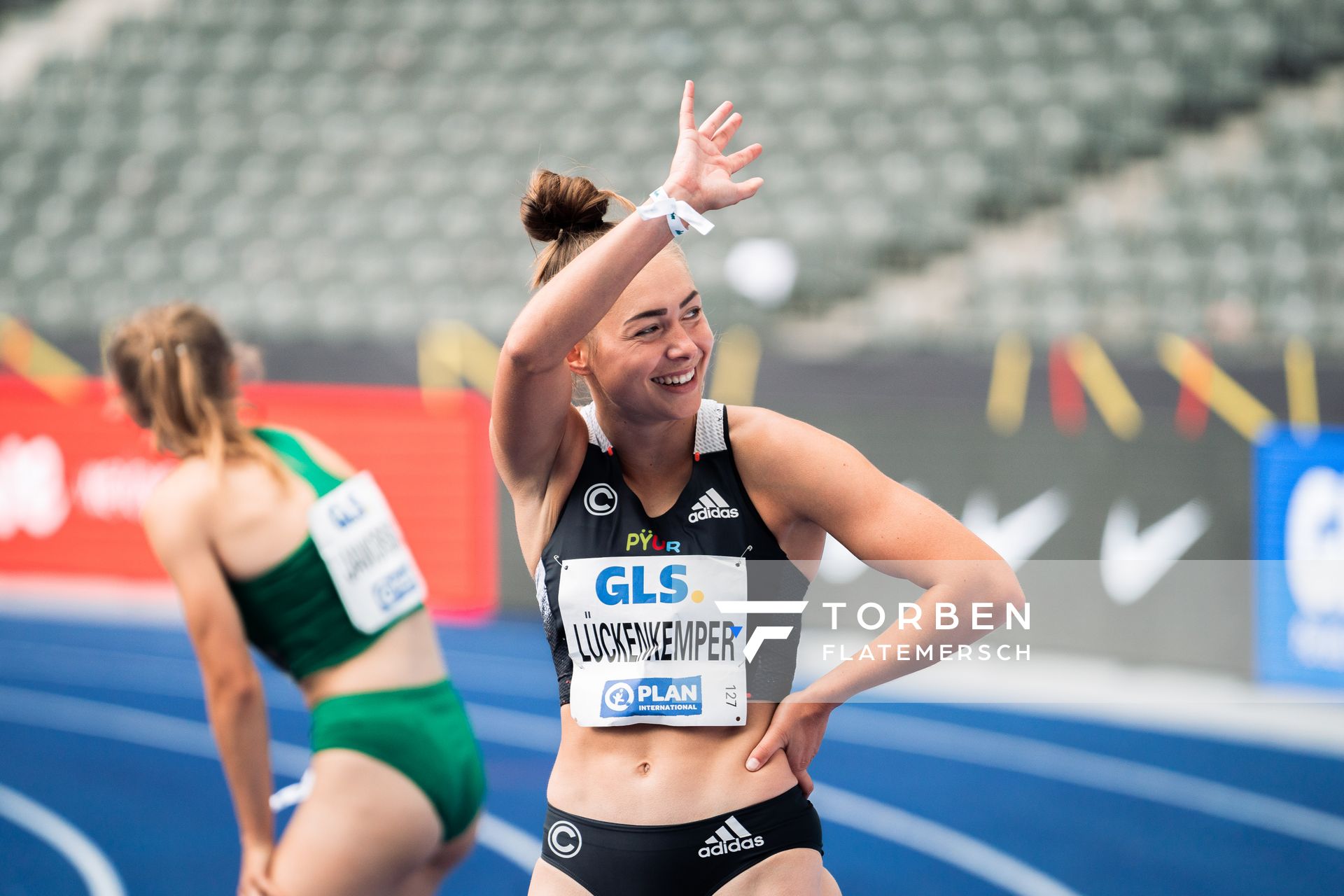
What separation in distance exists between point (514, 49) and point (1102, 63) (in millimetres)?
5627

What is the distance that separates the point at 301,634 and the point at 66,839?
3194 millimetres

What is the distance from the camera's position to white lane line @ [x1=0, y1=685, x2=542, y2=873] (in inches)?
267

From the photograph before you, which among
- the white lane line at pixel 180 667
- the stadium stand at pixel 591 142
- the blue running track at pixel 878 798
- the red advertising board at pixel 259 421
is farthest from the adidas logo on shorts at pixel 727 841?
the stadium stand at pixel 591 142

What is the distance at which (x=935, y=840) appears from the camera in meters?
5.45

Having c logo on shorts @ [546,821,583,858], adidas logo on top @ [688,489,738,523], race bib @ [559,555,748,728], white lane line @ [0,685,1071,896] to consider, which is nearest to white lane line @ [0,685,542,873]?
white lane line @ [0,685,1071,896]

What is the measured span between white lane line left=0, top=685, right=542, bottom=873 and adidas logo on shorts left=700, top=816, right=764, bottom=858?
15.2 ft

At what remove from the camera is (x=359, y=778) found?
2.86 metres

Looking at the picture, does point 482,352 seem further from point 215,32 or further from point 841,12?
point 215,32

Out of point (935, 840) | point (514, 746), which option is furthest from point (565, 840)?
point (514, 746)

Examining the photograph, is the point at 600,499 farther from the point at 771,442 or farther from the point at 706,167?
the point at 706,167

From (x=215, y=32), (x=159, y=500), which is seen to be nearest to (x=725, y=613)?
(x=159, y=500)

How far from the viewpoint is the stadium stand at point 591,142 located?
1140cm

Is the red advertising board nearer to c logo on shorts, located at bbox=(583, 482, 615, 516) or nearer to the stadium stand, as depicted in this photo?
the stadium stand

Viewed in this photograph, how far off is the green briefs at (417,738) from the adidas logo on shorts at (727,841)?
0.96 metres
